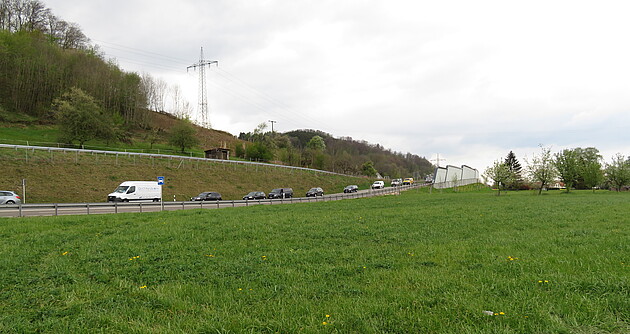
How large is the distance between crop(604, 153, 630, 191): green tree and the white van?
232 ft

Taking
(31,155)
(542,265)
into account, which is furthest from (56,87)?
(542,265)

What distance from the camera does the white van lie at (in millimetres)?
32994

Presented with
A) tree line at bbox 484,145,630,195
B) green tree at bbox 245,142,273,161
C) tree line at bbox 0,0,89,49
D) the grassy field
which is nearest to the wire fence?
tree line at bbox 484,145,630,195

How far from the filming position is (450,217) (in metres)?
15.3

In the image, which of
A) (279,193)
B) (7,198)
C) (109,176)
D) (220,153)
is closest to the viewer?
(7,198)

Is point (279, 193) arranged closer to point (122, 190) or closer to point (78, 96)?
point (122, 190)

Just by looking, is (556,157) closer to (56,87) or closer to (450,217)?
(450,217)

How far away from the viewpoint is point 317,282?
237 inches

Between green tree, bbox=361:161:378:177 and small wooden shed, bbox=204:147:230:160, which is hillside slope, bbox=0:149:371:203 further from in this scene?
green tree, bbox=361:161:378:177

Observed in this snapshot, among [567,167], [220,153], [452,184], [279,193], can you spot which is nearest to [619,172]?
[567,167]

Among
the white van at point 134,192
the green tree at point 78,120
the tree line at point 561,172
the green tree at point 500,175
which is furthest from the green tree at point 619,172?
the green tree at point 78,120

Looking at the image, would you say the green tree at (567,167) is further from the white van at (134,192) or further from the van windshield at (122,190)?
the van windshield at (122,190)

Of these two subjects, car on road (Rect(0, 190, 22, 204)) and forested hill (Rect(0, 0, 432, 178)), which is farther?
forested hill (Rect(0, 0, 432, 178))

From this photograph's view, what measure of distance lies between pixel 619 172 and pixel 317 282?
71583mm
